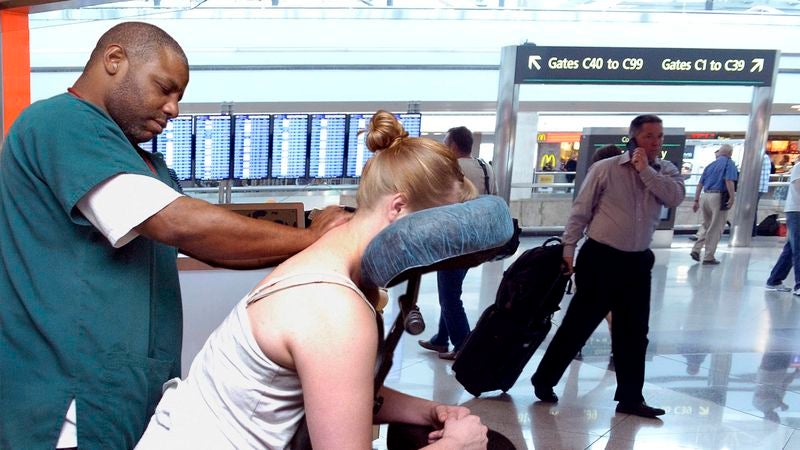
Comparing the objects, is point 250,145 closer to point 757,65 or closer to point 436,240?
point 757,65

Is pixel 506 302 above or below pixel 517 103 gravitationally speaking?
below

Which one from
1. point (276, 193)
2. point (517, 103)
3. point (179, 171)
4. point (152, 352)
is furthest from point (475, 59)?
point (152, 352)

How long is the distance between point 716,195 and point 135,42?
31.9ft

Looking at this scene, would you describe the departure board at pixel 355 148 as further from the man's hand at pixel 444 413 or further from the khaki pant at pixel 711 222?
the man's hand at pixel 444 413

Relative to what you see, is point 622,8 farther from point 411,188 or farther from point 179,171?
point 411,188

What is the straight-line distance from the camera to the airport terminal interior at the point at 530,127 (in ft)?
15.3

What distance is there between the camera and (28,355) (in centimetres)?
139

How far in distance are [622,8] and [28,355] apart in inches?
338

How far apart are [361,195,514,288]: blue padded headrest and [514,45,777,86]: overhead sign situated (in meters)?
7.67

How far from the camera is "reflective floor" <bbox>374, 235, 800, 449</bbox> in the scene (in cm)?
427

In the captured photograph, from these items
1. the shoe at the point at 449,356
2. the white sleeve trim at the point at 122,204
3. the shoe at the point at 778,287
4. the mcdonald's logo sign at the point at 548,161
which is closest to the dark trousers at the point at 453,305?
the shoe at the point at 449,356

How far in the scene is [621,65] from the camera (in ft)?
27.8

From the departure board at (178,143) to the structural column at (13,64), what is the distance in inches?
120

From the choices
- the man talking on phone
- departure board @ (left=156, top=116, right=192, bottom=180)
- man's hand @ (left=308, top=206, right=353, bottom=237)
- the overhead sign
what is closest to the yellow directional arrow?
the overhead sign
